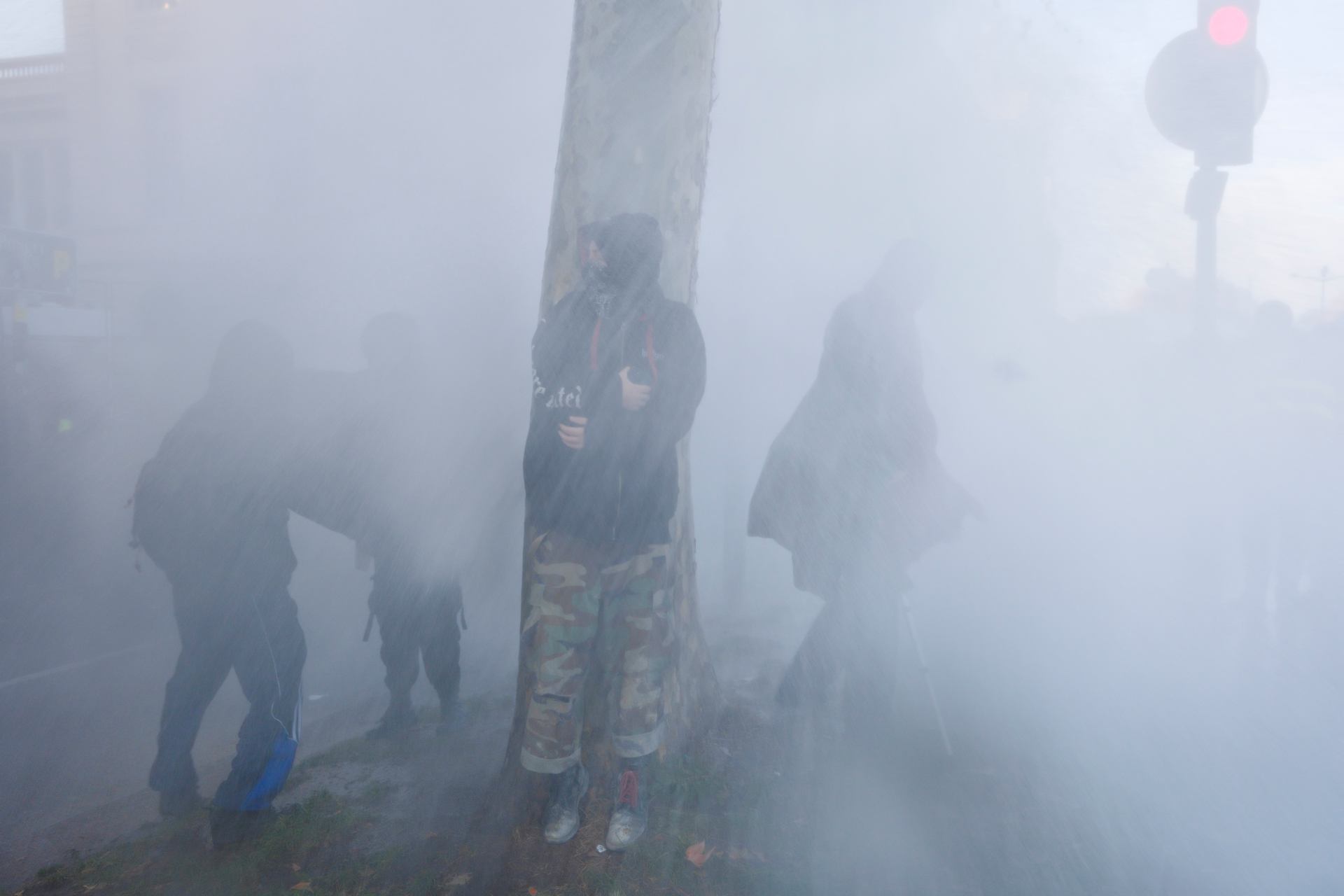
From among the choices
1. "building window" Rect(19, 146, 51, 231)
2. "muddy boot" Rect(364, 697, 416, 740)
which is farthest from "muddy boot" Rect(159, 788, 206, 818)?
"building window" Rect(19, 146, 51, 231)

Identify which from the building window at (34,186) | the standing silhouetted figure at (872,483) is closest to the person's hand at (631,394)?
the standing silhouetted figure at (872,483)

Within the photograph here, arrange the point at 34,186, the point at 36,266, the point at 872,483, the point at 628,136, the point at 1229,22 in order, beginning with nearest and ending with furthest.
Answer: the point at 628,136
the point at 1229,22
the point at 872,483
the point at 36,266
the point at 34,186

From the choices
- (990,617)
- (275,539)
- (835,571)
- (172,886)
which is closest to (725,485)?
(990,617)

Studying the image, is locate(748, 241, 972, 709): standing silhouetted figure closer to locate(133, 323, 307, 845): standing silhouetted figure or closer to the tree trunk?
the tree trunk

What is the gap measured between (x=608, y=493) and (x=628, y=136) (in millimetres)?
1248

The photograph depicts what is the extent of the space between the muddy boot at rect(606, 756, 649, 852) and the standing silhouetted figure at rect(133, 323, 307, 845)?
3.73ft

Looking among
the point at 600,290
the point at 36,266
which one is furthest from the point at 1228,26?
the point at 36,266

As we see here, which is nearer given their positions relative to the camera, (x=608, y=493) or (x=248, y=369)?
(x=608, y=493)

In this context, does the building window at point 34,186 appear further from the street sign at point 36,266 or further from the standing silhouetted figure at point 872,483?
the standing silhouetted figure at point 872,483

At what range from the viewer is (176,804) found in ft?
10.9

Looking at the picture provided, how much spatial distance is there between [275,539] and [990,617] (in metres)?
4.40

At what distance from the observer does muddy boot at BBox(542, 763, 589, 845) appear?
282 cm

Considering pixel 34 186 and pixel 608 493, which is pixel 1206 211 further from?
pixel 34 186

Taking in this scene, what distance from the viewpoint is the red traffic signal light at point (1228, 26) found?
3.55 meters
